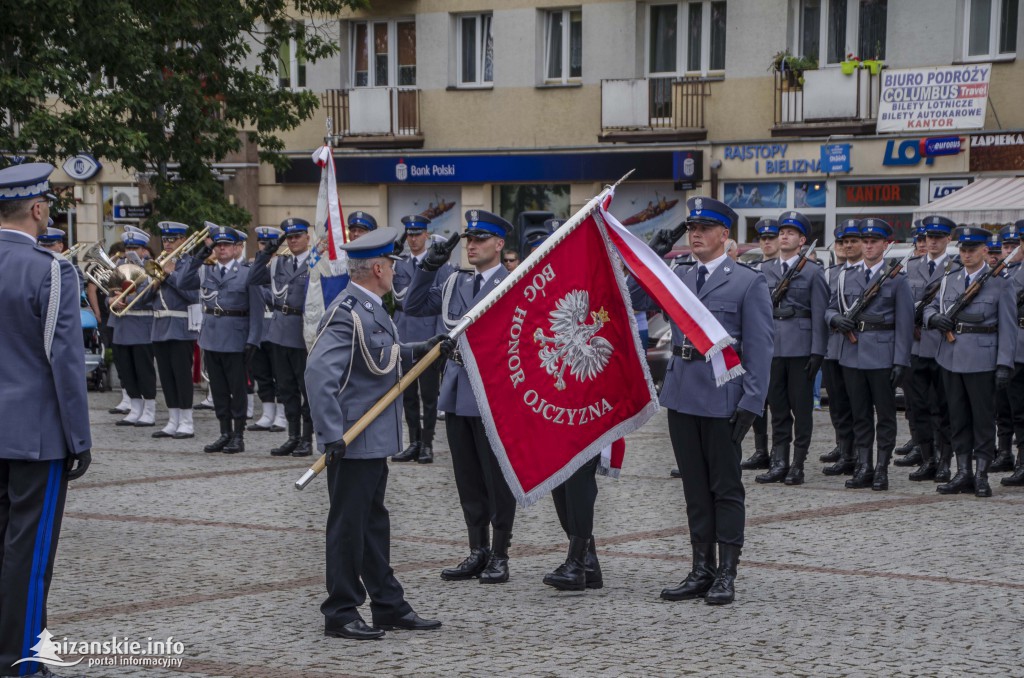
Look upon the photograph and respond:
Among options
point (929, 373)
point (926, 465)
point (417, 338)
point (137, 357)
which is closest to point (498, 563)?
point (926, 465)

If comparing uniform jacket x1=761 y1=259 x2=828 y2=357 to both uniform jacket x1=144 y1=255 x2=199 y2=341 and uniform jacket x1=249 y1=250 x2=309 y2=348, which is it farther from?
uniform jacket x1=144 y1=255 x2=199 y2=341

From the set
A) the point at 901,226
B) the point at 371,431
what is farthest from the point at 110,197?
the point at 371,431

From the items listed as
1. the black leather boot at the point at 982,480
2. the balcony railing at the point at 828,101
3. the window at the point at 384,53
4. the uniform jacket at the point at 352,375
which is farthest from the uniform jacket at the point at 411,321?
the window at the point at 384,53

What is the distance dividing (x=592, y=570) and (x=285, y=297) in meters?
6.95

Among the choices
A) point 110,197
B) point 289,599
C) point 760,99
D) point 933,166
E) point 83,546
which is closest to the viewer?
point 289,599

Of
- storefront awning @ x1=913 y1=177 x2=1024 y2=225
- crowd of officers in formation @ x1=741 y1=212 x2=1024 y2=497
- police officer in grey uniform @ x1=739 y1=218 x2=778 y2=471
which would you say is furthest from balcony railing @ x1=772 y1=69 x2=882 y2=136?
police officer in grey uniform @ x1=739 y1=218 x2=778 y2=471

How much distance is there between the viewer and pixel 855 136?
26.0m

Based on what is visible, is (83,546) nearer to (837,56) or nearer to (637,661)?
(637,661)

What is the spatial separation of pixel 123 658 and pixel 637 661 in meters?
2.28

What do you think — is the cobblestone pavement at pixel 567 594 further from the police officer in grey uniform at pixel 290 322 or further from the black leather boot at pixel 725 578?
the police officer in grey uniform at pixel 290 322

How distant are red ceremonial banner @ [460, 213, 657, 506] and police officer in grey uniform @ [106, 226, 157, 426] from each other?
882 cm

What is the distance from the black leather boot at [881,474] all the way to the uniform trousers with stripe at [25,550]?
752 centimetres

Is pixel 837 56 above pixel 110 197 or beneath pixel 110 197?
above

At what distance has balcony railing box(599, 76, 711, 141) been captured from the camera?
90.3 ft
